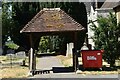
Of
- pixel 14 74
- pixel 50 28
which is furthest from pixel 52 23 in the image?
pixel 14 74

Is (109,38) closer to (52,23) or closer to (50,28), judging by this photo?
(52,23)

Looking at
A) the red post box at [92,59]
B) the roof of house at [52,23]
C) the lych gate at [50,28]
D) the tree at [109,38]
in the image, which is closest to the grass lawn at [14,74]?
the lych gate at [50,28]

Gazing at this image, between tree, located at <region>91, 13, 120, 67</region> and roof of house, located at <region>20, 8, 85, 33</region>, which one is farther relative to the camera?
tree, located at <region>91, 13, 120, 67</region>

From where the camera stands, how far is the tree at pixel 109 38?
23328 millimetres

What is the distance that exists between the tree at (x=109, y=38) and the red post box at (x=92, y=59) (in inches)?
72.5

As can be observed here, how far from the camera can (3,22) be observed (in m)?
48.1

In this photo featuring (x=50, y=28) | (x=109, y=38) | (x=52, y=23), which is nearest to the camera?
(x=50, y=28)

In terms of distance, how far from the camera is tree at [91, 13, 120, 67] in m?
23.3

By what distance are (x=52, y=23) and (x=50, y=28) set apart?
0.66 meters

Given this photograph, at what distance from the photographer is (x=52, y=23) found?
21.2 metres

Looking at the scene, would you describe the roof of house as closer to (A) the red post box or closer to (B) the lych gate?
(B) the lych gate

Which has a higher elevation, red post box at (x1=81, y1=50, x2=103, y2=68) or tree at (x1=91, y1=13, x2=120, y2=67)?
tree at (x1=91, y1=13, x2=120, y2=67)

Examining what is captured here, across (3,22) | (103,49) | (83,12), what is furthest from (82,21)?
(103,49)

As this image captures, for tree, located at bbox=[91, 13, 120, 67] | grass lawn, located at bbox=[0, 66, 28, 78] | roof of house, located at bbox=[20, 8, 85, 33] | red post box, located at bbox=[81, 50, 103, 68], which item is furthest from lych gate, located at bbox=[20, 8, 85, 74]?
tree, located at bbox=[91, 13, 120, 67]
